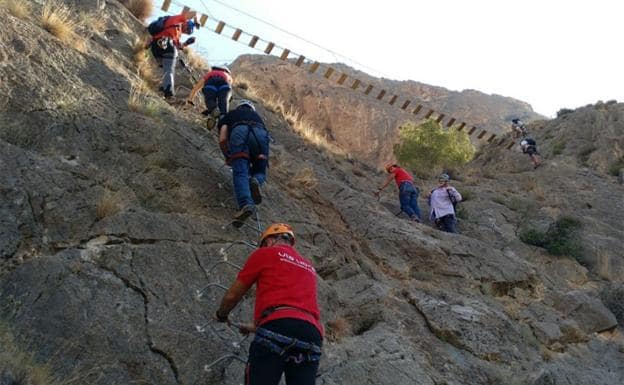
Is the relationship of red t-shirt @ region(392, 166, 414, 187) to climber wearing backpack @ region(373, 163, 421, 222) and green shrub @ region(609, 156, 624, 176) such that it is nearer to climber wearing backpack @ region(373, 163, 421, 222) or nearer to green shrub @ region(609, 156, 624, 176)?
climber wearing backpack @ region(373, 163, 421, 222)

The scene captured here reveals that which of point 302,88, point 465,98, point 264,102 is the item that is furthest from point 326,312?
point 465,98

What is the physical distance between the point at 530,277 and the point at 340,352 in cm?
566

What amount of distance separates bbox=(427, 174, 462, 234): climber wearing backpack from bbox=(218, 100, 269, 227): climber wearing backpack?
6535 mm

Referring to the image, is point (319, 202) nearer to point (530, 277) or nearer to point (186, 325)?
point (530, 277)

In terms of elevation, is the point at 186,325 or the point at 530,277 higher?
the point at 530,277

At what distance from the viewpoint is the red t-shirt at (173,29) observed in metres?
12.8

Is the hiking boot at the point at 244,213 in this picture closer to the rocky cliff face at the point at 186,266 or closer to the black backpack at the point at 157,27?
the rocky cliff face at the point at 186,266

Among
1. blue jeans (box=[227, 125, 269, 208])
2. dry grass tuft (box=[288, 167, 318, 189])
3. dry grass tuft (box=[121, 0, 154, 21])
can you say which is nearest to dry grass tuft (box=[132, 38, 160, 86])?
dry grass tuft (box=[121, 0, 154, 21])

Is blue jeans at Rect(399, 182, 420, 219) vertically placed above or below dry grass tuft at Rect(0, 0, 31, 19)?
below

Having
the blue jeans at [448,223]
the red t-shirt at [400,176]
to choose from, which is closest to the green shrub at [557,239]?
the blue jeans at [448,223]

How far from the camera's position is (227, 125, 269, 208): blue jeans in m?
8.05

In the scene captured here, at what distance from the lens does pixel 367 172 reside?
17.8 metres

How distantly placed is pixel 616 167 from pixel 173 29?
1639 cm

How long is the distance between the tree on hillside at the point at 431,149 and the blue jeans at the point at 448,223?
275 inches
